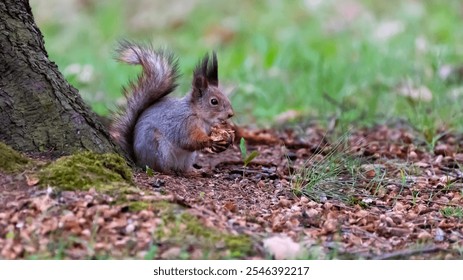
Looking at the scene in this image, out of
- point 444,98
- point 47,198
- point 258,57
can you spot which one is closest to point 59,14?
point 258,57

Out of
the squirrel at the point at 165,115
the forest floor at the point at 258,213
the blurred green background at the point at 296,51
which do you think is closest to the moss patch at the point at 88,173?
the forest floor at the point at 258,213

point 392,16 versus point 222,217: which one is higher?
point 392,16

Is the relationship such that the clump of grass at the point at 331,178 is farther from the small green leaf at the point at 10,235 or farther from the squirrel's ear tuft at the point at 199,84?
the small green leaf at the point at 10,235

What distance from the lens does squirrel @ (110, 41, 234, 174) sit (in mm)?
4297

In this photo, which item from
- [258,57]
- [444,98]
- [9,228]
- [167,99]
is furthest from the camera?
[258,57]

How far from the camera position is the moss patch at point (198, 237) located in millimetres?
2988

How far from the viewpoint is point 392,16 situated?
1007 centimetres

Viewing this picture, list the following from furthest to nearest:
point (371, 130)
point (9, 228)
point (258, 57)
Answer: point (258, 57), point (371, 130), point (9, 228)

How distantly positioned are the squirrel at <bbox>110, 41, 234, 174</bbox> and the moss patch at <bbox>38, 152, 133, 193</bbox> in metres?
0.71

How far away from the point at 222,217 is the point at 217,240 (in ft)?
0.91

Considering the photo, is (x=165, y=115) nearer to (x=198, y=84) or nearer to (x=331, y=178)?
(x=198, y=84)

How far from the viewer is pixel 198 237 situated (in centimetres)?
304

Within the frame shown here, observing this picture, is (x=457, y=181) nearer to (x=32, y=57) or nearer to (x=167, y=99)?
(x=167, y=99)

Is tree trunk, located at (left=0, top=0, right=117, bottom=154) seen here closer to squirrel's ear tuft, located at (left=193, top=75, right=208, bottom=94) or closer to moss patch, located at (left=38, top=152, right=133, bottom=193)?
moss patch, located at (left=38, top=152, right=133, bottom=193)
